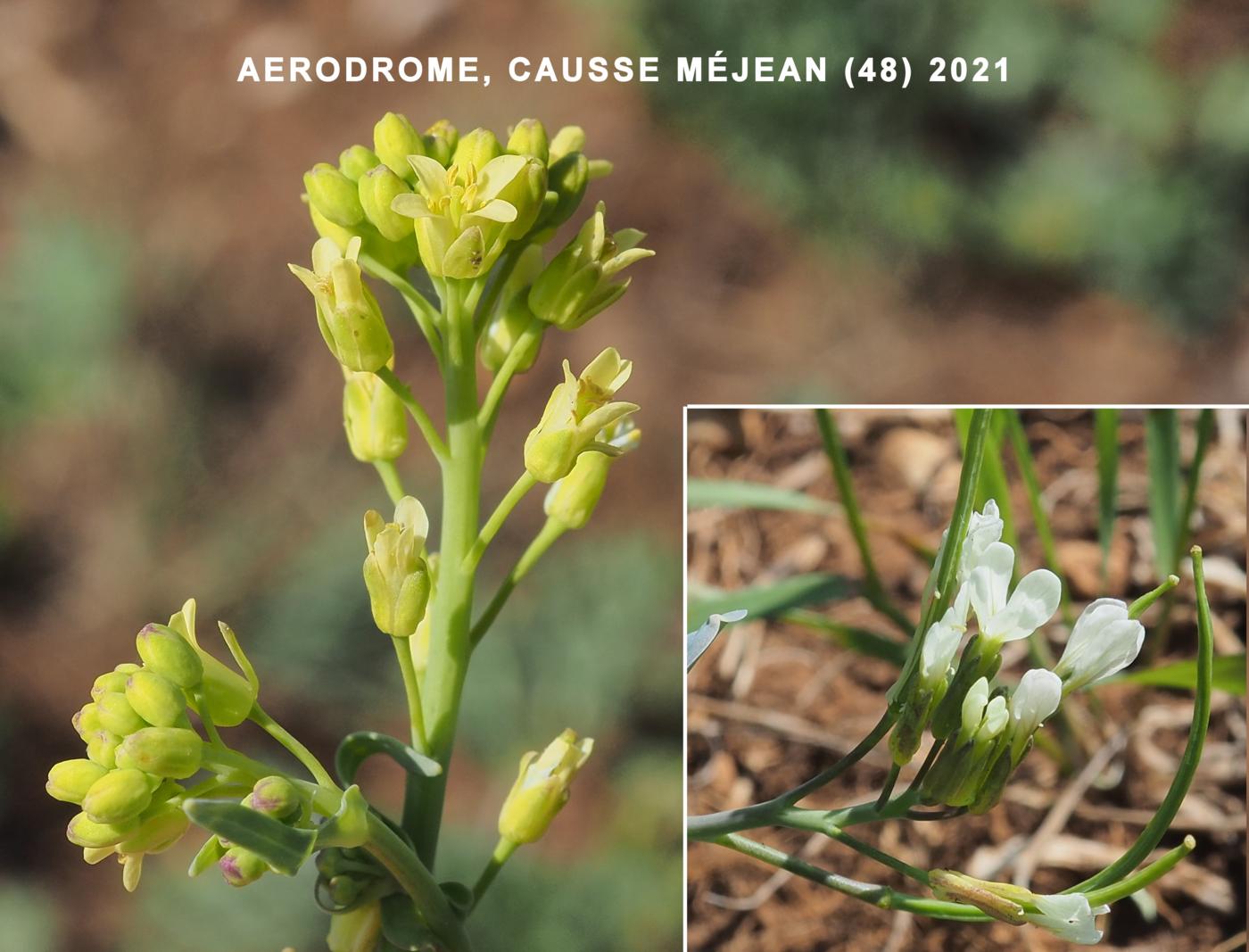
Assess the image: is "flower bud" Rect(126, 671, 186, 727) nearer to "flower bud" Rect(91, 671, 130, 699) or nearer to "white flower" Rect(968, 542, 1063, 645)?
"flower bud" Rect(91, 671, 130, 699)

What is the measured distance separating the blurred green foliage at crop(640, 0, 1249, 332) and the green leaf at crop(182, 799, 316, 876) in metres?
0.88

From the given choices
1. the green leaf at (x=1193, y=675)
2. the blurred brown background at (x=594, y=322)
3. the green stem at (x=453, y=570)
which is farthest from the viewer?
the blurred brown background at (x=594, y=322)

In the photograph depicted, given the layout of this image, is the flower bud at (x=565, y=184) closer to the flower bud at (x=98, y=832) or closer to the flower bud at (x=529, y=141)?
the flower bud at (x=529, y=141)

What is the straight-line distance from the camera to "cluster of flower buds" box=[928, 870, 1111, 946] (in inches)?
13.3

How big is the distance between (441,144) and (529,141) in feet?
0.10

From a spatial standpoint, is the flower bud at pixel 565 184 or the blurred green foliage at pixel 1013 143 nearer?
Answer: the flower bud at pixel 565 184

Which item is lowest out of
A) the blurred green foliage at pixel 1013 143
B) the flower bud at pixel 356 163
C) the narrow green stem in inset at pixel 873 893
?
the narrow green stem in inset at pixel 873 893

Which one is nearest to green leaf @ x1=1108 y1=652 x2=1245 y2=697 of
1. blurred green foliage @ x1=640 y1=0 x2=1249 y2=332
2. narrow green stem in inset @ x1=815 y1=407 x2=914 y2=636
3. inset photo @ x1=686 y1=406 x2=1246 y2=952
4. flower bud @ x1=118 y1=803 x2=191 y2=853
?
inset photo @ x1=686 y1=406 x2=1246 y2=952

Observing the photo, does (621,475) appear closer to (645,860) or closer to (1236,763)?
(645,860)

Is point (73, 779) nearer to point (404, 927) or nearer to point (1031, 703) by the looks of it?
point (404, 927)

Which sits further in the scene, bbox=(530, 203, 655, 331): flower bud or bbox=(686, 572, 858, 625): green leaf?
bbox=(686, 572, 858, 625): green leaf

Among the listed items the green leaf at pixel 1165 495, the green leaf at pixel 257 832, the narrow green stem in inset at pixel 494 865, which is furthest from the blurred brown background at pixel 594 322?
the green leaf at pixel 257 832

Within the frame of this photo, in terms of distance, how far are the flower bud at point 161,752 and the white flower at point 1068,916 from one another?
0.24m

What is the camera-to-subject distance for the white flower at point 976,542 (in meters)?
0.36
